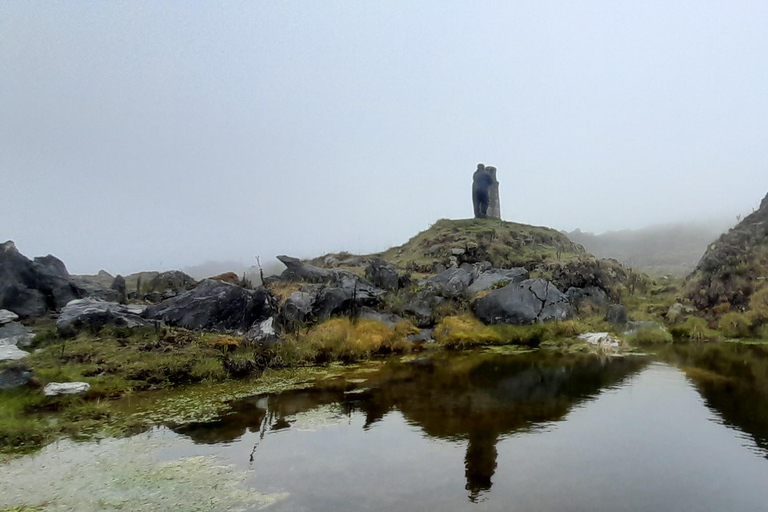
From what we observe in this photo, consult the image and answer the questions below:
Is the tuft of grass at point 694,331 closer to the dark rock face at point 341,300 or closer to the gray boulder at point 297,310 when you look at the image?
the dark rock face at point 341,300

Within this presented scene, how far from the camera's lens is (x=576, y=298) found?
32.9m

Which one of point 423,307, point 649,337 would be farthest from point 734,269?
point 423,307

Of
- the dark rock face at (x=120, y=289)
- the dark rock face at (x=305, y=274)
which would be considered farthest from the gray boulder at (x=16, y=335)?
the dark rock face at (x=305, y=274)

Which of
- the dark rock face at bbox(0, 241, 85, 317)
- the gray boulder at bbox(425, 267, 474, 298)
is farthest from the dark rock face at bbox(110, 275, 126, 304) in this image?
the gray boulder at bbox(425, 267, 474, 298)

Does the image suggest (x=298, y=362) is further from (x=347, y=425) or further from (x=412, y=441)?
(x=412, y=441)

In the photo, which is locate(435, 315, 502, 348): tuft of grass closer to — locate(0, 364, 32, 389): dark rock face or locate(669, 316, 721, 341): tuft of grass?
locate(669, 316, 721, 341): tuft of grass

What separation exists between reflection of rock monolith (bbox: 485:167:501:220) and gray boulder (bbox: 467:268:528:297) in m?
33.9

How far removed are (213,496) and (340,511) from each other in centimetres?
260

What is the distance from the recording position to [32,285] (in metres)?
24.5

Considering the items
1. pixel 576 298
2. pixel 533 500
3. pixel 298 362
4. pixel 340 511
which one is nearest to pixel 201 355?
pixel 298 362

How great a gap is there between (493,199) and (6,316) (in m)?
61.6

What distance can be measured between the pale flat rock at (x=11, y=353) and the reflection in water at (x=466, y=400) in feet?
30.5

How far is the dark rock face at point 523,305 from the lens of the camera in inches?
1162

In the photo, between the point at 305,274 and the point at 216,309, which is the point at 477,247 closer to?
the point at 305,274
